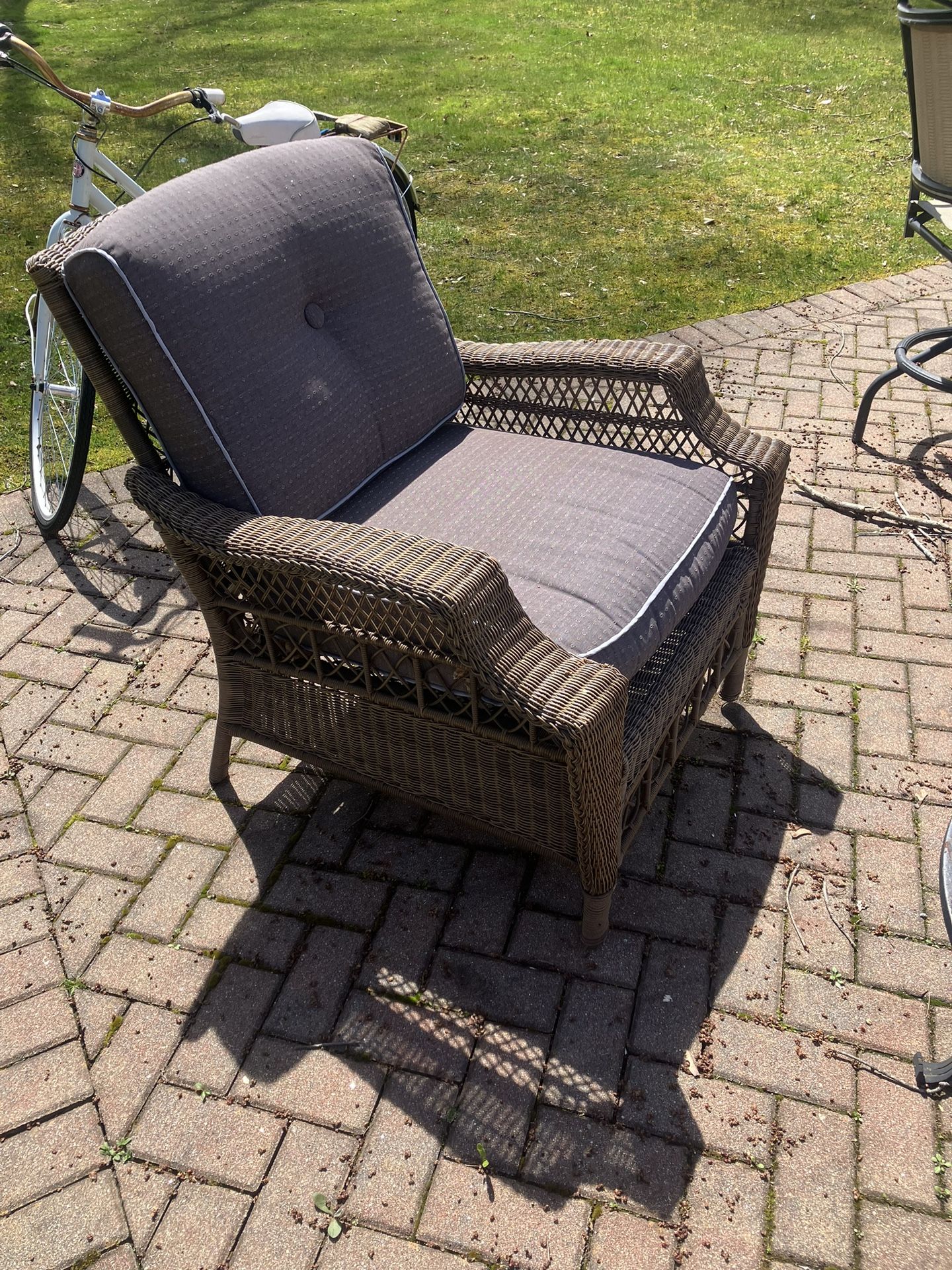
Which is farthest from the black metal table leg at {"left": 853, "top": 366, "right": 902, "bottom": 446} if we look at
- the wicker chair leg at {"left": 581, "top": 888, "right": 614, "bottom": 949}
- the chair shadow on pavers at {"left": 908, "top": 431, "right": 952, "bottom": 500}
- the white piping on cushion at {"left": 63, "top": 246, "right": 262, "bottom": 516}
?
the white piping on cushion at {"left": 63, "top": 246, "right": 262, "bottom": 516}

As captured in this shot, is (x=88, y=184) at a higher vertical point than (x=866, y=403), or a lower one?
higher

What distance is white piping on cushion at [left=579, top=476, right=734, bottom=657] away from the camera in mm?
1998

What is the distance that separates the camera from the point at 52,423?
366cm

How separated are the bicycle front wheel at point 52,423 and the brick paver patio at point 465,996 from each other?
2.06 feet

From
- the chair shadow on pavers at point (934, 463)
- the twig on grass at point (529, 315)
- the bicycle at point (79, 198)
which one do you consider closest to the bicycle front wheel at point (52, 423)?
the bicycle at point (79, 198)

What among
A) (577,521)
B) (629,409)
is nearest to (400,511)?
(577,521)

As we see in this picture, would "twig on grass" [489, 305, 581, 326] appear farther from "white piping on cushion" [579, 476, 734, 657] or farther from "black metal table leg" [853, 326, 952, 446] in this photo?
"white piping on cushion" [579, 476, 734, 657]

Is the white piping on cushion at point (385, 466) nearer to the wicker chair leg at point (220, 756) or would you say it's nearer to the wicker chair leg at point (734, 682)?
the wicker chair leg at point (220, 756)

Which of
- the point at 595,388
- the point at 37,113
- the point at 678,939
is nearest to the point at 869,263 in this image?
the point at 595,388

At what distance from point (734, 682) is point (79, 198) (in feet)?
8.11

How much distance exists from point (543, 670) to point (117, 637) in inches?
67.6

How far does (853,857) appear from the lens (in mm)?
2385

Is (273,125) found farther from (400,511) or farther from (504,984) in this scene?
(504,984)

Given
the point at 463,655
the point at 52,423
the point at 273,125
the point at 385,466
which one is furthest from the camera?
the point at 52,423
